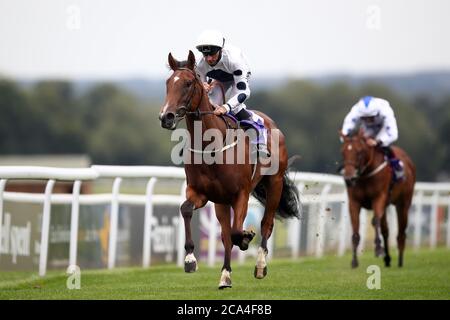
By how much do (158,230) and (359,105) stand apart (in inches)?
112

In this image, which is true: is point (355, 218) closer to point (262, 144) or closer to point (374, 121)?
point (374, 121)

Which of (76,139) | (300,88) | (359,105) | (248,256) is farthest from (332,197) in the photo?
(300,88)

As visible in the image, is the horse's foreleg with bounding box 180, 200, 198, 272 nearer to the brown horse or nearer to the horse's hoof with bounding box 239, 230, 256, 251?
the horse's hoof with bounding box 239, 230, 256, 251

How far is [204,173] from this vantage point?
8.15 meters

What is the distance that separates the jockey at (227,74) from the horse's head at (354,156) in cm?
321

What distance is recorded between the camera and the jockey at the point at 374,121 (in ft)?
40.8

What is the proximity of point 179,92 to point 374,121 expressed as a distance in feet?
17.3

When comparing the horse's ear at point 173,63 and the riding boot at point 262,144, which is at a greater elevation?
the horse's ear at point 173,63

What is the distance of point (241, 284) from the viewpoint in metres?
8.91

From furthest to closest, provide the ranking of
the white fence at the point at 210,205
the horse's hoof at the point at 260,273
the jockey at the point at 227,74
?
1. the white fence at the point at 210,205
2. the horse's hoof at the point at 260,273
3. the jockey at the point at 227,74
